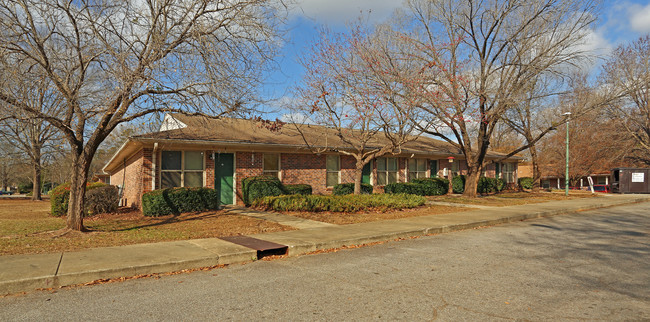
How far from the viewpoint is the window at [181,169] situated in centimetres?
1525

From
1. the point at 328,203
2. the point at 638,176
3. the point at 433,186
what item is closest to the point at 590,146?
the point at 638,176

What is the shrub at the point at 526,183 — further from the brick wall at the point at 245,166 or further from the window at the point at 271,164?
the brick wall at the point at 245,166

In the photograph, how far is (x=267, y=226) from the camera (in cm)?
1089

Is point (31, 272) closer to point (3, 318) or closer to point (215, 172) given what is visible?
point (3, 318)

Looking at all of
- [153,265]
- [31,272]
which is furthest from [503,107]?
[31,272]

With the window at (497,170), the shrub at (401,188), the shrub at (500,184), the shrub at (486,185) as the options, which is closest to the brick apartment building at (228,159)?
the shrub at (401,188)

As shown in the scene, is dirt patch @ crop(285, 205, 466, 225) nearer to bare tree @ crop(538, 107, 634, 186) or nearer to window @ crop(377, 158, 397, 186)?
window @ crop(377, 158, 397, 186)

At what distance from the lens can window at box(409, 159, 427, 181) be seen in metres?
24.2

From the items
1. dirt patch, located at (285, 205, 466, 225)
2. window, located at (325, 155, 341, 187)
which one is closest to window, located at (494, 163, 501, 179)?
window, located at (325, 155, 341, 187)

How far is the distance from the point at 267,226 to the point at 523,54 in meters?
15.1

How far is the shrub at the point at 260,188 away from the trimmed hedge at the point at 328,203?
60cm

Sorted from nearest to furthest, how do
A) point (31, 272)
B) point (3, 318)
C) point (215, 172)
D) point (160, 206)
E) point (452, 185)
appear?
point (3, 318), point (31, 272), point (160, 206), point (215, 172), point (452, 185)

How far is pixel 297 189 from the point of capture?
56.5 ft

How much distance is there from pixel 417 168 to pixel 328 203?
39.4 feet
